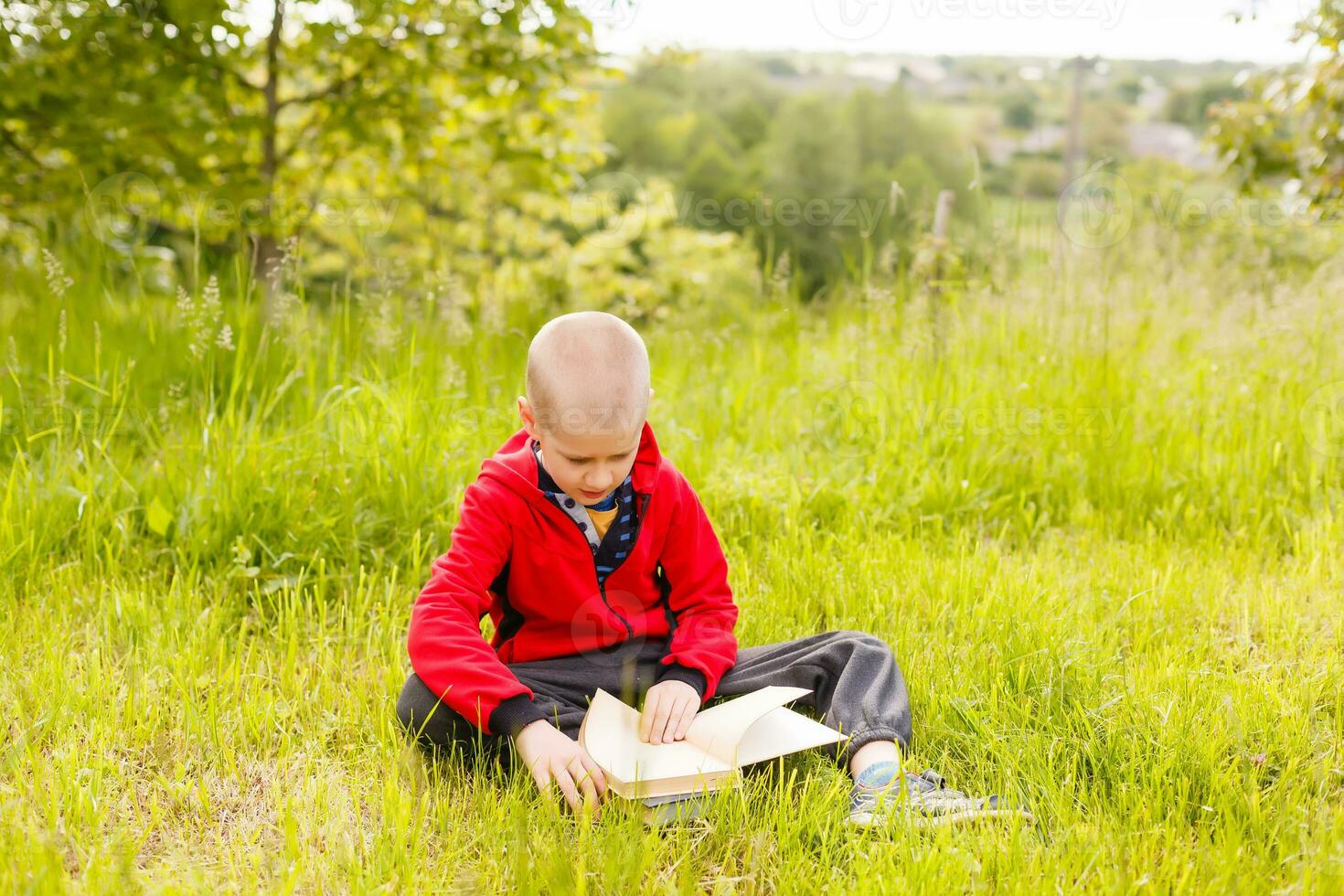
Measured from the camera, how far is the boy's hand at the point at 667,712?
6.59 ft

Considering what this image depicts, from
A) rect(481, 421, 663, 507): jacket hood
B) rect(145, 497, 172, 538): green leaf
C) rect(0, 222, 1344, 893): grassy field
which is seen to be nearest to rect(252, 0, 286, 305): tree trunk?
rect(0, 222, 1344, 893): grassy field

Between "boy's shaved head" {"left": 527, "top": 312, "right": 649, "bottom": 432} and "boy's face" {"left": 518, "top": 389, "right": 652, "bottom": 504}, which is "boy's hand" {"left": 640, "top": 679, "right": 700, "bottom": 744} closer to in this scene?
"boy's face" {"left": 518, "top": 389, "right": 652, "bottom": 504}

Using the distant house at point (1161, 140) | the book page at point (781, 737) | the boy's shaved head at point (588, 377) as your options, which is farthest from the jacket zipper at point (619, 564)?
the distant house at point (1161, 140)

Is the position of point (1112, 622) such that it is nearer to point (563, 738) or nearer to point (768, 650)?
point (768, 650)

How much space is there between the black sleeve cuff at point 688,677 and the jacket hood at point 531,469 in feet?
1.22

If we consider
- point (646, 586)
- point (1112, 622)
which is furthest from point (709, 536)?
point (1112, 622)

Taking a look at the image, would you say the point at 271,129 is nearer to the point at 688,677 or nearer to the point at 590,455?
the point at 590,455

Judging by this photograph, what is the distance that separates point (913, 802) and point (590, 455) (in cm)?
86

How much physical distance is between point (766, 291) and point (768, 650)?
254 cm

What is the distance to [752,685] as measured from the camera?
7.47 ft

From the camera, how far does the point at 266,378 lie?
3561 mm

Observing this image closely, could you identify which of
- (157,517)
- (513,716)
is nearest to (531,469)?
(513,716)

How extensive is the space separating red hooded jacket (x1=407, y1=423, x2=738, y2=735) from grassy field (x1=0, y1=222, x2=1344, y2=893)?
232 mm

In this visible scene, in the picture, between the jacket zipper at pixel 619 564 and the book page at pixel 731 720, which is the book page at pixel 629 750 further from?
the jacket zipper at pixel 619 564
